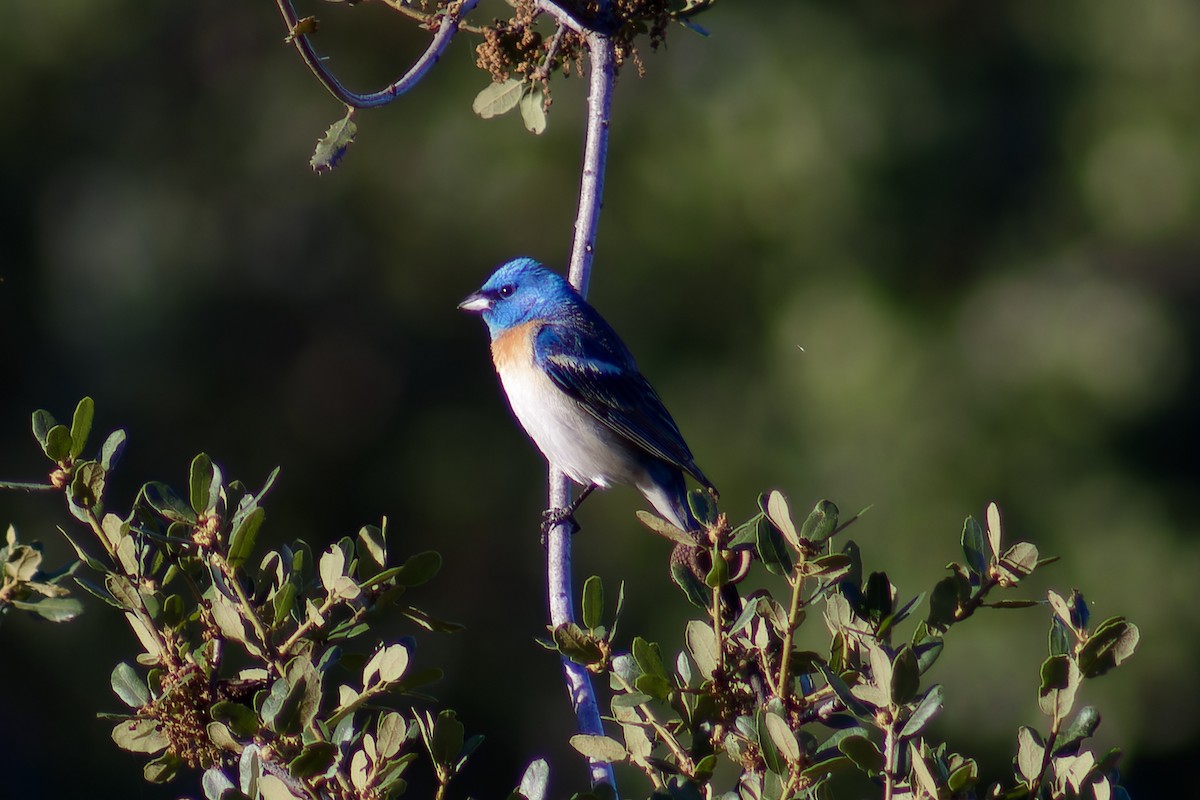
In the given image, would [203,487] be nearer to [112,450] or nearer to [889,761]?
[112,450]

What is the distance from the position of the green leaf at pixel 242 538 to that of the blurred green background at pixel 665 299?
6.37 m

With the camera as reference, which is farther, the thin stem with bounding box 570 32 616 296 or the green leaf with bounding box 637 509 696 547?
the thin stem with bounding box 570 32 616 296

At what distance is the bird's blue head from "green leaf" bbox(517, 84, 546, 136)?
168cm

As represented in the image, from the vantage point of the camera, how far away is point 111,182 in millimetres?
10578

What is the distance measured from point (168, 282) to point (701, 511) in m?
8.62

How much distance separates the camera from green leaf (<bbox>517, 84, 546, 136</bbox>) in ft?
11.5

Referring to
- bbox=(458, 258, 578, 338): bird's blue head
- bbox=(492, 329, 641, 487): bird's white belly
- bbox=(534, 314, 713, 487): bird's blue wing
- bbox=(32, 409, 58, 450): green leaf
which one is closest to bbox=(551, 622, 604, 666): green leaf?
bbox=(32, 409, 58, 450): green leaf

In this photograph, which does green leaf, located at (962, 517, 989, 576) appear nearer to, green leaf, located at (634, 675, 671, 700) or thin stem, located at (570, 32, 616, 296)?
green leaf, located at (634, 675, 671, 700)

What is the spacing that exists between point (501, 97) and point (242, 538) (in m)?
1.80

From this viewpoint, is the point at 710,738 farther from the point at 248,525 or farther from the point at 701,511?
the point at 248,525

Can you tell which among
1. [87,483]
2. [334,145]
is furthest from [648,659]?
[334,145]

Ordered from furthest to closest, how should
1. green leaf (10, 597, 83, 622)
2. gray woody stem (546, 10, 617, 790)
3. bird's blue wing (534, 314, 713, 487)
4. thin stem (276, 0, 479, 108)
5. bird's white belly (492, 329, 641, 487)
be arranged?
bird's blue wing (534, 314, 713, 487), bird's white belly (492, 329, 641, 487), gray woody stem (546, 10, 617, 790), thin stem (276, 0, 479, 108), green leaf (10, 597, 83, 622)

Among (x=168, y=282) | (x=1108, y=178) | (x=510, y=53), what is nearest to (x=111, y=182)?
(x=168, y=282)

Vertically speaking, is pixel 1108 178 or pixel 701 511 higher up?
pixel 701 511
